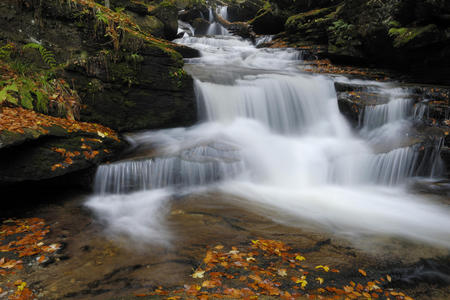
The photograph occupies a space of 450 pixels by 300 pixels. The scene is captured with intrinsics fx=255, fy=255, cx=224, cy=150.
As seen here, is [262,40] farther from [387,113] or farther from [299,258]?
[299,258]

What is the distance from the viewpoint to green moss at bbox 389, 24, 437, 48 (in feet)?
27.5

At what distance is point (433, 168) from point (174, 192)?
22.1 feet

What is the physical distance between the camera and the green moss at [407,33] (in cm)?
838

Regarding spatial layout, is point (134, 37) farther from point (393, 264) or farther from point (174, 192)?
point (393, 264)

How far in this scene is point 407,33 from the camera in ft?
29.4

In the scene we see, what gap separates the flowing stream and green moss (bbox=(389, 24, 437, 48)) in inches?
65.9

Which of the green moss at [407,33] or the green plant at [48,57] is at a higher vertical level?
the green moss at [407,33]

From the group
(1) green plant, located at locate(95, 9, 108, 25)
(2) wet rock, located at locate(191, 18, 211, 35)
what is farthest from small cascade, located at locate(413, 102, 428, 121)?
(2) wet rock, located at locate(191, 18, 211, 35)

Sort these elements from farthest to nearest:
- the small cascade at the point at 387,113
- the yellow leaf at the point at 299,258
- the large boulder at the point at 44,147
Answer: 1. the small cascade at the point at 387,113
2. the large boulder at the point at 44,147
3. the yellow leaf at the point at 299,258

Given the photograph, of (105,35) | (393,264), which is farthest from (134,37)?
(393,264)

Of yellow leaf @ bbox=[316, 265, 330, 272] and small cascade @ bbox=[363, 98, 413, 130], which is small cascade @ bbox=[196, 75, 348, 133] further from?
yellow leaf @ bbox=[316, 265, 330, 272]

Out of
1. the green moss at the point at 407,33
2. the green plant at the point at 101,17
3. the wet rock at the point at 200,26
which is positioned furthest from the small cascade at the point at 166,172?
the wet rock at the point at 200,26

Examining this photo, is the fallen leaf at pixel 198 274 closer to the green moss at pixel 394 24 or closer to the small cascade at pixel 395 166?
the small cascade at pixel 395 166

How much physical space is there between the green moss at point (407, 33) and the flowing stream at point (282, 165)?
1.67 m
